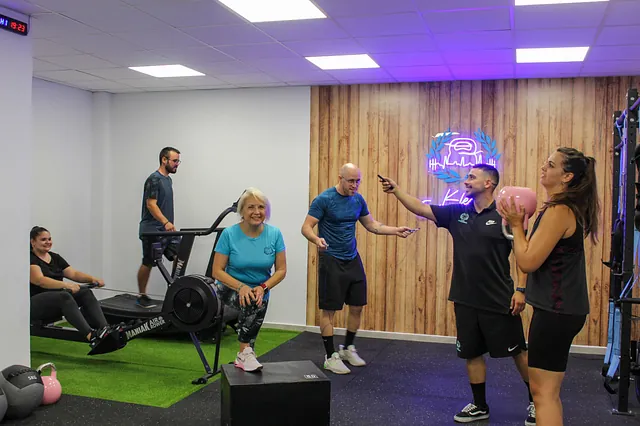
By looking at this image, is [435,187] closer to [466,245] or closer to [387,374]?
[387,374]

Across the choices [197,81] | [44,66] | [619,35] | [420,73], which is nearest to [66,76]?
[44,66]

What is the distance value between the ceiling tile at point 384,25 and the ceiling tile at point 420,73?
1271 millimetres

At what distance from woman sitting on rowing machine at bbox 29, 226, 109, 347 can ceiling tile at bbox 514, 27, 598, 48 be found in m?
3.72

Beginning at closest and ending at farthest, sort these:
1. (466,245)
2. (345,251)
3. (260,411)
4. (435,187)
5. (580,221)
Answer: (580,221) < (260,411) < (466,245) < (345,251) < (435,187)

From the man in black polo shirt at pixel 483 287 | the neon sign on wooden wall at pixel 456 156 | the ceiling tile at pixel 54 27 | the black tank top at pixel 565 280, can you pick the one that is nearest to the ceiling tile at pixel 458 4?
the man in black polo shirt at pixel 483 287

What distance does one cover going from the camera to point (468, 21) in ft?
14.1

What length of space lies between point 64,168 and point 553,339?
5.94m

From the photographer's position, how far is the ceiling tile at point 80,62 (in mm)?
5691

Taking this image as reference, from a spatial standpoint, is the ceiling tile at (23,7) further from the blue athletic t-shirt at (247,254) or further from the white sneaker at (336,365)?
the white sneaker at (336,365)

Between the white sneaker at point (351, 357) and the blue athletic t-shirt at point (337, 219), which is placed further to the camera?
the white sneaker at point (351, 357)

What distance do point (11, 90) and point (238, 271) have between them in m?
2.00

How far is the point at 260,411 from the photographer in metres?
3.39

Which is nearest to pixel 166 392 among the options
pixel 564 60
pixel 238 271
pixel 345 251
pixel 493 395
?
pixel 238 271

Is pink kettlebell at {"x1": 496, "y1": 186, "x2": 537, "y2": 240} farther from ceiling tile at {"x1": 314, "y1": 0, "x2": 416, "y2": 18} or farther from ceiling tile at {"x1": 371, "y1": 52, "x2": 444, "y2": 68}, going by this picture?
ceiling tile at {"x1": 371, "y1": 52, "x2": 444, "y2": 68}
